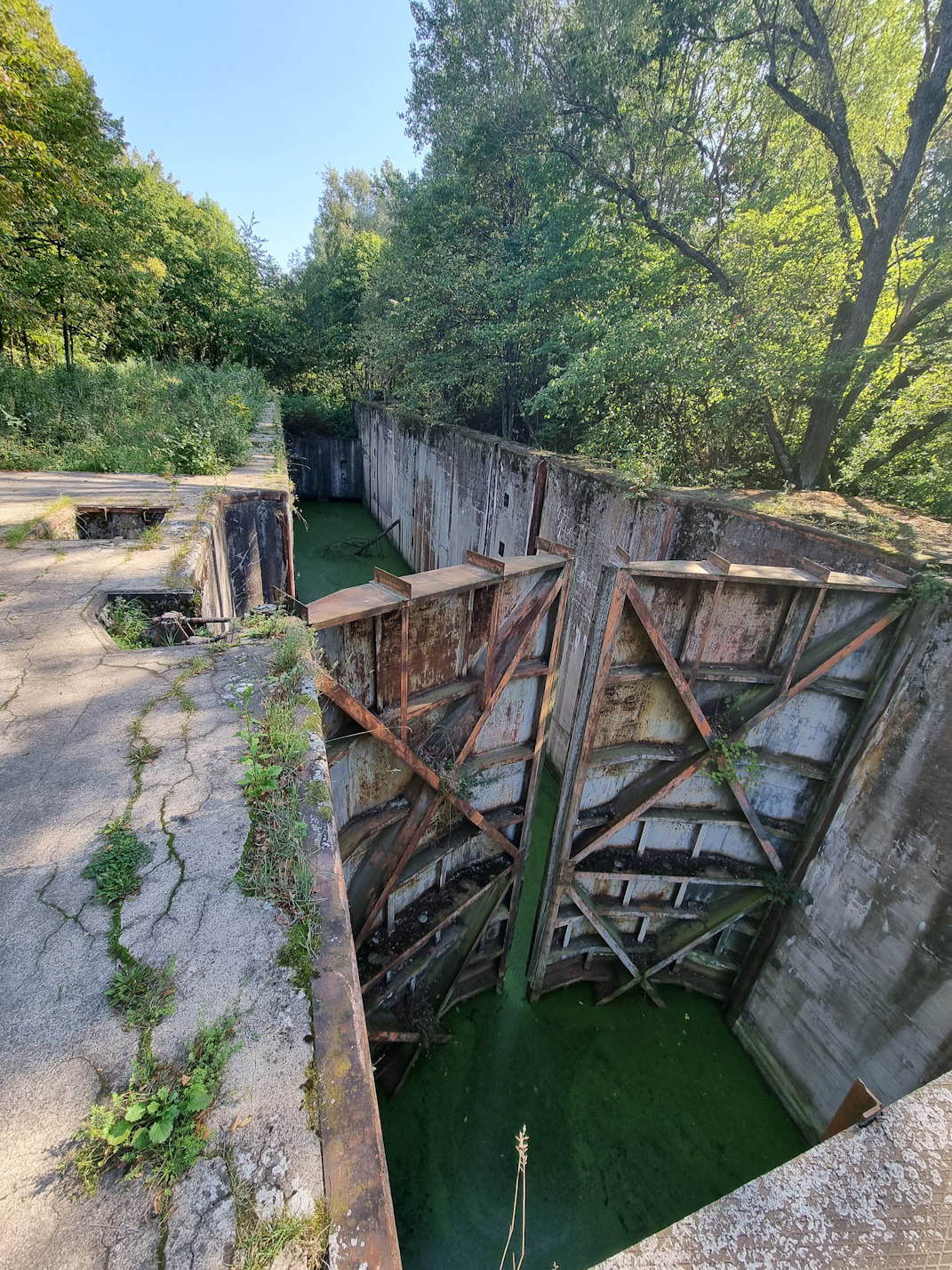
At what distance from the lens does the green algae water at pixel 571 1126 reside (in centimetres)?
403

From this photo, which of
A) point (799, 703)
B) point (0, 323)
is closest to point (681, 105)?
point (799, 703)

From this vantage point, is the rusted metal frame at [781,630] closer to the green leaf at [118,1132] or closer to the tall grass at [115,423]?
the green leaf at [118,1132]

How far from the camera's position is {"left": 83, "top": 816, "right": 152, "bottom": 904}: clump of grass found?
1.71 m

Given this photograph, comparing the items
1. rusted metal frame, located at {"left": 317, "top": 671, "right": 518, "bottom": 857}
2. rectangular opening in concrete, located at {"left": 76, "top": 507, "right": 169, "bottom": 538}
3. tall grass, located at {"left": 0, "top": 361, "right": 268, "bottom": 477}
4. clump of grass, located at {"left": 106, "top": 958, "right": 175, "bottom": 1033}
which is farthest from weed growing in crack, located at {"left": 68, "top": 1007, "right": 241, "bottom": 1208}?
tall grass, located at {"left": 0, "top": 361, "right": 268, "bottom": 477}

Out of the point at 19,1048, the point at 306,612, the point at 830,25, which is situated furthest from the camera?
the point at 830,25

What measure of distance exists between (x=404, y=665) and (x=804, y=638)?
3138 mm

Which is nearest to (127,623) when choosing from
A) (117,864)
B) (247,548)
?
(117,864)

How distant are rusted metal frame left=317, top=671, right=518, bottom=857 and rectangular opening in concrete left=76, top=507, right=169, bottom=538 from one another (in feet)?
10.1

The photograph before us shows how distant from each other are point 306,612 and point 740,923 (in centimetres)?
533

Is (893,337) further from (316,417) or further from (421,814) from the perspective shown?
(316,417)

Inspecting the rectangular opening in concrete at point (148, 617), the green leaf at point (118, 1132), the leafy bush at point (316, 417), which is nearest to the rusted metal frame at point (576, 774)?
the rectangular opening in concrete at point (148, 617)

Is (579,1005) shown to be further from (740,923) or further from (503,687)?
(503,687)

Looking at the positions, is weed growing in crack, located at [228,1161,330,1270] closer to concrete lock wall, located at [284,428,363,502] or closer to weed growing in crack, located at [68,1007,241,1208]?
weed growing in crack, located at [68,1007,241,1208]

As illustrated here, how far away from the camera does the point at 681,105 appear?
7672mm
